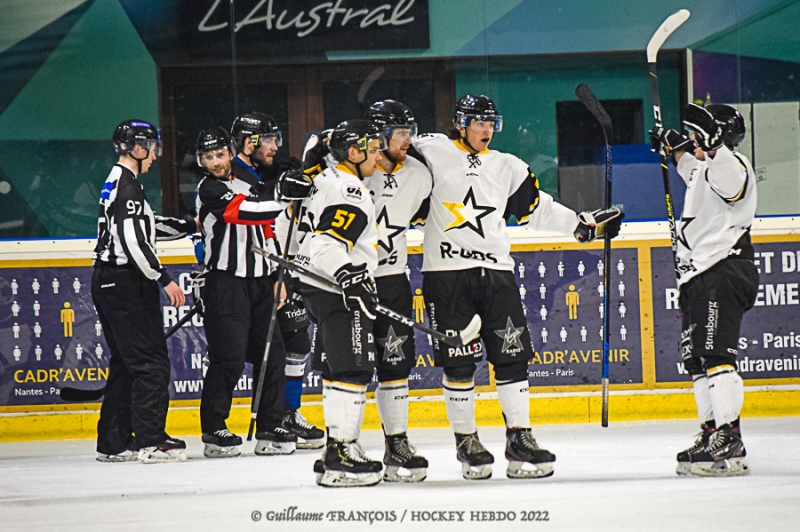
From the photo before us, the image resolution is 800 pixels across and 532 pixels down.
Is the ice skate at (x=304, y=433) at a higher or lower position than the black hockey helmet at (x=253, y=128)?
lower

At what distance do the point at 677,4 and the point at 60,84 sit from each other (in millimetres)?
3524

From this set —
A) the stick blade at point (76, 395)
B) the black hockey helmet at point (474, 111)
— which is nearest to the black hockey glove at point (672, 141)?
the black hockey helmet at point (474, 111)

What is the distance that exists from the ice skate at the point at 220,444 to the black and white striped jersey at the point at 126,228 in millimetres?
715

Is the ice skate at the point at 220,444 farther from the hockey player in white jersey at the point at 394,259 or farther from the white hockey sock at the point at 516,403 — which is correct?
the white hockey sock at the point at 516,403

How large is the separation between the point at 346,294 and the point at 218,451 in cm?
146

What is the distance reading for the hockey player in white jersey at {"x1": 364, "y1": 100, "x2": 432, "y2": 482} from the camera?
379cm

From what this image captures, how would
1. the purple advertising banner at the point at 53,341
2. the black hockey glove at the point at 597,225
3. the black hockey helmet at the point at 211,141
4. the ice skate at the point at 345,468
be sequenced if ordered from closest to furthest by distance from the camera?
the ice skate at the point at 345,468 < the black hockey glove at the point at 597,225 < the black hockey helmet at the point at 211,141 < the purple advertising banner at the point at 53,341

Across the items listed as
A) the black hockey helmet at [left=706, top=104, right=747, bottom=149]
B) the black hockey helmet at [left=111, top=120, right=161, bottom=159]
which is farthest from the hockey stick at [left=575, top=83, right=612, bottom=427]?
the black hockey helmet at [left=111, top=120, right=161, bottom=159]

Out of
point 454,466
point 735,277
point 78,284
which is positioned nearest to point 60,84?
point 78,284

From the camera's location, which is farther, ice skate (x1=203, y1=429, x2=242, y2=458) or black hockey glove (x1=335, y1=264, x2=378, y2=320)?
ice skate (x1=203, y1=429, x2=242, y2=458)

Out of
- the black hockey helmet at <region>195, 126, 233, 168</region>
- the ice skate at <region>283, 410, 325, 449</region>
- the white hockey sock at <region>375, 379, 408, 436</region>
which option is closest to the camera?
the white hockey sock at <region>375, 379, 408, 436</region>

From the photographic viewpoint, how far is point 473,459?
374cm

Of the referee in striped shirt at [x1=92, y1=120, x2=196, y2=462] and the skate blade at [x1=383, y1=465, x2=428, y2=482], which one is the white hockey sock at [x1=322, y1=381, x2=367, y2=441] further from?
the referee in striped shirt at [x1=92, y1=120, x2=196, y2=462]

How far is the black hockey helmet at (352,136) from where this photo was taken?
11.9ft
